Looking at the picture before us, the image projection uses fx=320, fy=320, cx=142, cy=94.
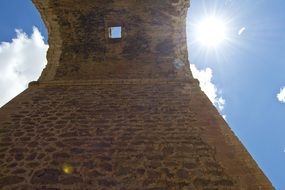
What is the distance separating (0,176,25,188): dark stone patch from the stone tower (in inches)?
0.5

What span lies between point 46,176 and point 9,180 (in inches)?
19.0

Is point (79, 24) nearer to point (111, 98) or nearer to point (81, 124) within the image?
point (111, 98)

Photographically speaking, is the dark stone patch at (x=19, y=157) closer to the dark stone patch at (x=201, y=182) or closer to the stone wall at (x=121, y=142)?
the stone wall at (x=121, y=142)

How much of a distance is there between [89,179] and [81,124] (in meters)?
1.40

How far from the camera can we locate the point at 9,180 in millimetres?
4219

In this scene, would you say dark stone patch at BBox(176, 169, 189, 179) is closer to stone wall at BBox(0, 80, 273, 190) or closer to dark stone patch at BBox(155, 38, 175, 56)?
stone wall at BBox(0, 80, 273, 190)

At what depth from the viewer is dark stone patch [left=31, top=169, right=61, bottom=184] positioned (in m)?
4.16

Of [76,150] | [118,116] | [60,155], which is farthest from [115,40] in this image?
[60,155]

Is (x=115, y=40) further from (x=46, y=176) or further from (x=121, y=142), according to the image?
(x=46, y=176)

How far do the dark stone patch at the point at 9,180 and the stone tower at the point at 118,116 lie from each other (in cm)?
1

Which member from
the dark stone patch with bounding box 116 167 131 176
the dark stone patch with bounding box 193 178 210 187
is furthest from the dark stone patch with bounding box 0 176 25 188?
the dark stone patch with bounding box 193 178 210 187

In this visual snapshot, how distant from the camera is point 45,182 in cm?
415

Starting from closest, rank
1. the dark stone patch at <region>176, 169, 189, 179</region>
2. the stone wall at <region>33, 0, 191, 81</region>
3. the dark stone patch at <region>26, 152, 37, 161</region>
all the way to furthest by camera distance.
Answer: the dark stone patch at <region>176, 169, 189, 179</region>, the dark stone patch at <region>26, 152, 37, 161</region>, the stone wall at <region>33, 0, 191, 81</region>

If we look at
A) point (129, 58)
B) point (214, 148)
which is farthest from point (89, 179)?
point (129, 58)
